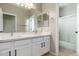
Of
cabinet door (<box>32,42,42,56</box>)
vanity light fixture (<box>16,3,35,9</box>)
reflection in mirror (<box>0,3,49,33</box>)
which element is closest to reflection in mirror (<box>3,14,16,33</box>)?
reflection in mirror (<box>0,3,49,33</box>)

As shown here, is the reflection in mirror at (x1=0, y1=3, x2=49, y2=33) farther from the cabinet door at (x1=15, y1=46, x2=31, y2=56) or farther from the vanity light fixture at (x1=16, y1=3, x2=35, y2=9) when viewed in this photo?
the cabinet door at (x1=15, y1=46, x2=31, y2=56)

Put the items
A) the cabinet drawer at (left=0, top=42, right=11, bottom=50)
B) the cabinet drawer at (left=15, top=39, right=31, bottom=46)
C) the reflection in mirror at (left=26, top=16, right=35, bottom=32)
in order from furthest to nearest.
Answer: the reflection in mirror at (left=26, top=16, right=35, bottom=32), the cabinet drawer at (left=15, top=39, right=31, bottom=46), the cabinet drawer at (left=0, top=42, right=11, bottom=50)

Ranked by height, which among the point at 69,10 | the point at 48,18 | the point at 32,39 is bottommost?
the point at 32,39

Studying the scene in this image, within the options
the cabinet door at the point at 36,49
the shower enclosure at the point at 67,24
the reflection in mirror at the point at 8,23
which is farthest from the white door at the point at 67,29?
the reflection in mirror at the point at 8,23

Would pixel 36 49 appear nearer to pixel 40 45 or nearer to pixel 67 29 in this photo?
pixel 40 45

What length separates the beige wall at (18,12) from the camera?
4.82ft

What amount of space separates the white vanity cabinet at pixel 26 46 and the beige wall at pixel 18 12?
319 millimetres

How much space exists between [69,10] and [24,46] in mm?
1100

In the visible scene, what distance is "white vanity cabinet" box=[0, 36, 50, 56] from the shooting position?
123 cm

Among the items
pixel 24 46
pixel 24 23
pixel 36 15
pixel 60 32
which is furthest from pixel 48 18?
pixel 24 46

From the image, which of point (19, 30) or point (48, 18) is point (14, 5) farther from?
point (48, 18)

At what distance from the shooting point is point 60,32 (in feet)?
5.53

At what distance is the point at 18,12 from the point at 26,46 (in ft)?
2.05

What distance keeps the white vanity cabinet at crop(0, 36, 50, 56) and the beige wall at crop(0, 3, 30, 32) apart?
0.32 meters
